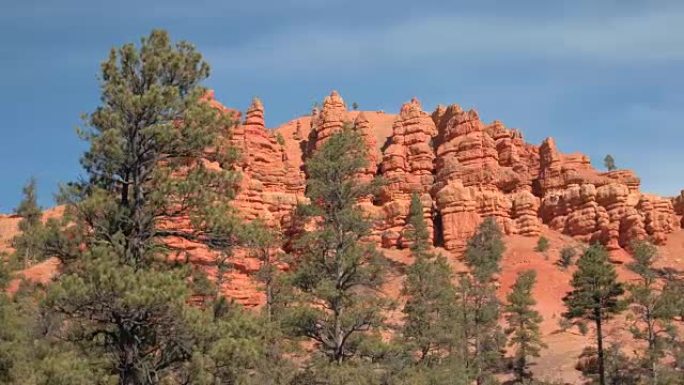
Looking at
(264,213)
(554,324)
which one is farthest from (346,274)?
(264,213)

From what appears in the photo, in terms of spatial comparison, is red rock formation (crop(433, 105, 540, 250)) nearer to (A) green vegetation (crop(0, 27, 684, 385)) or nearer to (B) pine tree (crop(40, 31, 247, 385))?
(A) green vegetation (crop(0, 27, 684, 385))

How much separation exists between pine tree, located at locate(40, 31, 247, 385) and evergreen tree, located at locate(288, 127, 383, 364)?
720 centimetres

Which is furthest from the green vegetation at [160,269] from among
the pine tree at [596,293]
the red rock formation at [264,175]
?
the red rock formation at [264,175]

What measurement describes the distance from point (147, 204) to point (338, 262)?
29.6 ft

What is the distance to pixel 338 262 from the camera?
1024 inches

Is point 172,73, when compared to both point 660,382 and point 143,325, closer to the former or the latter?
point 143,325

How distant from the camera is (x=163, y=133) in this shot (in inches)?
693

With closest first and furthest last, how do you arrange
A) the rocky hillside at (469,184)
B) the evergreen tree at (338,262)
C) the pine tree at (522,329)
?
the evergreen tree at (338,262) → the pine tree at (522,329) → the rocky hillside at (469,184)

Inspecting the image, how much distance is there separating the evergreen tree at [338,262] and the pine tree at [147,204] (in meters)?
7.20

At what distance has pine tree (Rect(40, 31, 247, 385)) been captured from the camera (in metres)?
16.8

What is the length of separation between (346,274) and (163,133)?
10337mm

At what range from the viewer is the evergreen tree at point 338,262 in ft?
81.6

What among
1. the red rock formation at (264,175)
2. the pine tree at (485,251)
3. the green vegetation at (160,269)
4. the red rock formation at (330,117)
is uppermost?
the red rock formation at (330,117)

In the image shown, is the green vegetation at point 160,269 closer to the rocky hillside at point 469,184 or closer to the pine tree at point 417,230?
the pine tree at point 417,230
